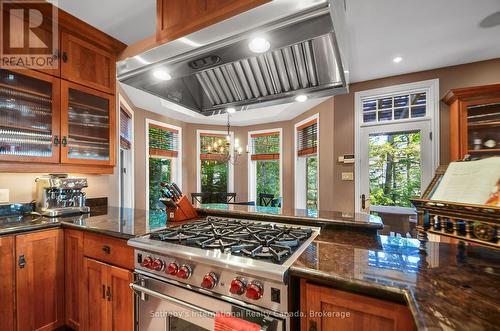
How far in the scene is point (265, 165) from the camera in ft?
18.0

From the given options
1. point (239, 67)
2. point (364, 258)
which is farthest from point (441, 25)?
point (364, 258)

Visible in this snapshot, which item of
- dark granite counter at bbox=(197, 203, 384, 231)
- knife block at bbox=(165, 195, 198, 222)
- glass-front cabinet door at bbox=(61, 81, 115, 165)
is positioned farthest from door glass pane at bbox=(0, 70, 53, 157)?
dark granite counter at bbox=(197, 203, 384, 231)

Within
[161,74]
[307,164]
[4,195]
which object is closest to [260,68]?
[161,74]

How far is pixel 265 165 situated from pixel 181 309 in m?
4.48

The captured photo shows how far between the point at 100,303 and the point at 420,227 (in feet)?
6.20

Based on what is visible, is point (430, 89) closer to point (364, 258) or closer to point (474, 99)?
point (474, 99)

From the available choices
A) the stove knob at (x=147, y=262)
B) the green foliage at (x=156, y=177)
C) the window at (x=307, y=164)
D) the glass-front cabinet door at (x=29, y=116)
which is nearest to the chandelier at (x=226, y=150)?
the green foliage at (x=156, y=177)

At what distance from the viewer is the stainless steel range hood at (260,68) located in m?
0.94

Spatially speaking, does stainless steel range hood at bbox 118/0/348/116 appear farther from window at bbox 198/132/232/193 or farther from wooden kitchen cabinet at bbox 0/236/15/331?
window at bbox 198/132/232/193

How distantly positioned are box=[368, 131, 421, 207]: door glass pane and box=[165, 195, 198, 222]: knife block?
→ 2868mm

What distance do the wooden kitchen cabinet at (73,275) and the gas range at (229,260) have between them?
0.68 m

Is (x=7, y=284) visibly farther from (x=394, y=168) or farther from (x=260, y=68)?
(x=394, y=168)

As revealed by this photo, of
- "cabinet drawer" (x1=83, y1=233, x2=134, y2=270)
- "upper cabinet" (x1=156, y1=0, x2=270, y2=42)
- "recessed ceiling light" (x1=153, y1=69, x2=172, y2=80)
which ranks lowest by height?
"cabinet drawer" (x1=83, y1=233, x2=134, y2=270)

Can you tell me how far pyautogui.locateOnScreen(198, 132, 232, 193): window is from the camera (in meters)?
5.44
